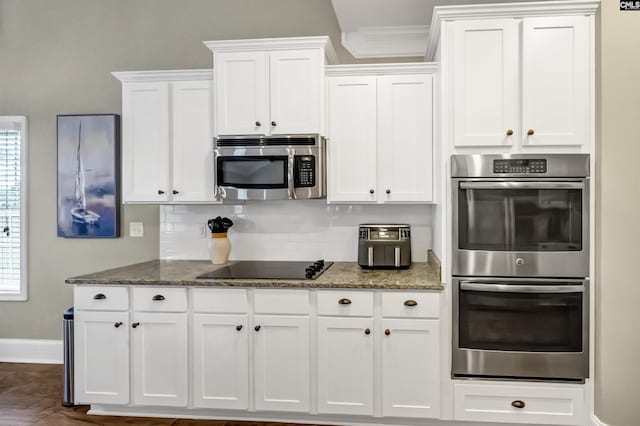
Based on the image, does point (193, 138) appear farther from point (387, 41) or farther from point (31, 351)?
point (31, 351)

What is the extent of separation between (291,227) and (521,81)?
1862mm

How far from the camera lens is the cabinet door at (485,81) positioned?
2676mm

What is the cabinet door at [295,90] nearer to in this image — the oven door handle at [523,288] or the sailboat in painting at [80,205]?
the oven door handle at [523,288]

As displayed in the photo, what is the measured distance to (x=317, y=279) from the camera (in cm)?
288

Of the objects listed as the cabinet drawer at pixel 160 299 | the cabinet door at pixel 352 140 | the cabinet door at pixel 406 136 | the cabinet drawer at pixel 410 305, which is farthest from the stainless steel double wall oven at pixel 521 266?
the cabinet drawer at pixel 160 299

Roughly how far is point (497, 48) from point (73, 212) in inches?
133

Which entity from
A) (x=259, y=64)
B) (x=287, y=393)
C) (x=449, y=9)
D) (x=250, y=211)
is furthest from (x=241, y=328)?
(x=449, y=9)

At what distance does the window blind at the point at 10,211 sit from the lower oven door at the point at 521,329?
363cm

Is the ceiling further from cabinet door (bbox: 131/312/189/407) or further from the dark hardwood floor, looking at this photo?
the dark hardwood floor

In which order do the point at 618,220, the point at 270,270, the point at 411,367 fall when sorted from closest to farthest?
the point at 618,220
the point at 411,367
the point at 270,270

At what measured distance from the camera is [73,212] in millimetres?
3893

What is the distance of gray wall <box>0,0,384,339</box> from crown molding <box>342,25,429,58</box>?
1.76 feet

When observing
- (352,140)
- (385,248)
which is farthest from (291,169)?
(385,248)

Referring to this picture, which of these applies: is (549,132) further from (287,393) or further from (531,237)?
(287,393)
